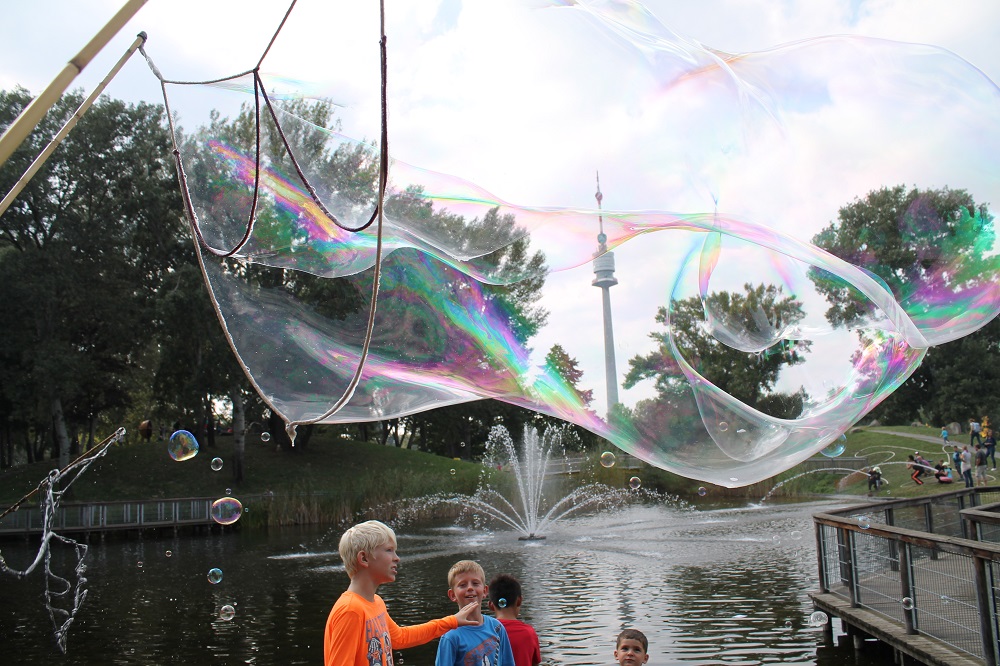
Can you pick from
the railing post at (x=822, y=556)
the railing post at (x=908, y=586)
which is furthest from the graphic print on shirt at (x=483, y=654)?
the railing post at (x=822, y=556)

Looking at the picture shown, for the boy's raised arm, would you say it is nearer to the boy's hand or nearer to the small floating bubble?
the boy's hand

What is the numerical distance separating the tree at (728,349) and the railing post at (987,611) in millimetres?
1968

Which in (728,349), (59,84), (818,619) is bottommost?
(818,619)

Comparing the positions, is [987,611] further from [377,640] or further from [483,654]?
[377,640]

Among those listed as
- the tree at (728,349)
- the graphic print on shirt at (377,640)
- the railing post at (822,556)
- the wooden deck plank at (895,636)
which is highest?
the tree at (728,349)

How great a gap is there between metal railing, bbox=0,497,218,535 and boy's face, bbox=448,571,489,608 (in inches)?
988

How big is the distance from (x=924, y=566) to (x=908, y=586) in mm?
2434

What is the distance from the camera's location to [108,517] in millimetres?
27250

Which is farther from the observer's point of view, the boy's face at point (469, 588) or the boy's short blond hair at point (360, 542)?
the boy's face at point (469, 588)

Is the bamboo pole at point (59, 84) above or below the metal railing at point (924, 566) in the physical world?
above

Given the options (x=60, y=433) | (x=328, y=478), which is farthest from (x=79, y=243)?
(x=328, y=478)

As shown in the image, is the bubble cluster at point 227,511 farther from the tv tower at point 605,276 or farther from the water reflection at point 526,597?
the tv tower at point 605,276

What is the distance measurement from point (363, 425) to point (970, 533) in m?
44.1

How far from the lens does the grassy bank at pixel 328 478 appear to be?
96.2 ft
